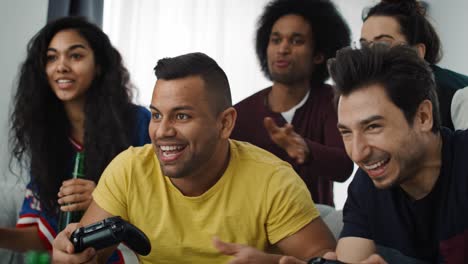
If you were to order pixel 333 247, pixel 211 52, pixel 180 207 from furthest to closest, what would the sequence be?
pixel 211 52 → pixel 180 207 → pixel 333 247

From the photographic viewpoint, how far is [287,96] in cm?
218

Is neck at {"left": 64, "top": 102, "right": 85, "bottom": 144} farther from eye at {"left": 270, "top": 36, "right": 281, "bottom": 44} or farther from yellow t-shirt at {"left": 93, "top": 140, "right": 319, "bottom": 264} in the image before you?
eye at {"left": 270, "top": 36, "right": 281, "bottom": 44}

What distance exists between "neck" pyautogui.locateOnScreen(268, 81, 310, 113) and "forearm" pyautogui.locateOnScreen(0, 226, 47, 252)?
0.86m

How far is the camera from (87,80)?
2057 mm

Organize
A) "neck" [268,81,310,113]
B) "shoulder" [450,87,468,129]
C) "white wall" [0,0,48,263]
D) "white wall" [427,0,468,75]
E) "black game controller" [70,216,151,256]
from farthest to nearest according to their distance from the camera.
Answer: "white wall" [427,0,468,75] → "white wall" [0,0,48,263] → "neck" [268,81,310,113] → "shoulder" [450,87,468,129] → "black game controller" [70,216,151,256]

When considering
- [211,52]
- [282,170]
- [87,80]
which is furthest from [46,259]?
[211,52]

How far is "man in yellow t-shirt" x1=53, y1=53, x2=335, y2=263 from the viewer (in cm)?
152

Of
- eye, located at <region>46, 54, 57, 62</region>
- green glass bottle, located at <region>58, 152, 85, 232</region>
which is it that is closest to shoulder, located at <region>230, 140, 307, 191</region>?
green glass bottle, located at <region>58, 152, 85, 232</region>

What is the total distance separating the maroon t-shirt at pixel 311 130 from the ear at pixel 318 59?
101mm

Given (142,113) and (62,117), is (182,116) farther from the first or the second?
(62,117)

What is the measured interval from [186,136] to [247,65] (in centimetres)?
198

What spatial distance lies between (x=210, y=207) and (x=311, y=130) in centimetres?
65

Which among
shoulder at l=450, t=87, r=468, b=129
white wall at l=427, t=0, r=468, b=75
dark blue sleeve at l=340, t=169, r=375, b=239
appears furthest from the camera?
white wall at l=427, t=0, r=468, b=75

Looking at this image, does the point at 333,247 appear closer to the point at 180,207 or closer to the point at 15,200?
the point at 180,207
